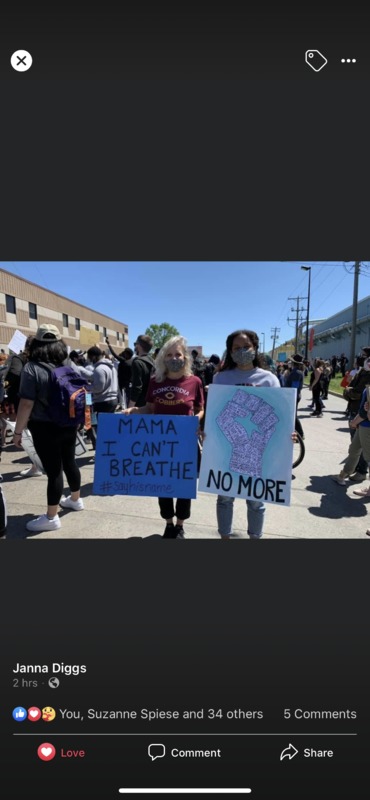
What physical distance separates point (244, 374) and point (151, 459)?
0.84 meters

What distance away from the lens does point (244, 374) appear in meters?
2.15

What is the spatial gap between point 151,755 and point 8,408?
4.99 m

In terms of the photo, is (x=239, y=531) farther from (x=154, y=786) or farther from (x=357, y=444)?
(x=357, y=444)

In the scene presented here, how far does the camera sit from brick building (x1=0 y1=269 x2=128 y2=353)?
23.9 metres

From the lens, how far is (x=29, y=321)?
26547mm

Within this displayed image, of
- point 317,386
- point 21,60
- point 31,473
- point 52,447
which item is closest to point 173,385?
point 52,447

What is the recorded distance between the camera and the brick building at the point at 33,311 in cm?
2389

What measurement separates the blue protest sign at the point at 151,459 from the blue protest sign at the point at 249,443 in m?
0.11

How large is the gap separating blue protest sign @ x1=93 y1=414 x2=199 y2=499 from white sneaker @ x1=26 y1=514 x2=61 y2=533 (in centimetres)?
107

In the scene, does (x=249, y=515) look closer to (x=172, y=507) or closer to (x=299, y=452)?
(x=172, y=507)

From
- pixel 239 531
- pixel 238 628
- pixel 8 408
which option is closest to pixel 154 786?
pixel 238 628


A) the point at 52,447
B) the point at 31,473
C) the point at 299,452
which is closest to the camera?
the point at 52,447

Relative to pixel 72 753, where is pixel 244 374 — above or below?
above

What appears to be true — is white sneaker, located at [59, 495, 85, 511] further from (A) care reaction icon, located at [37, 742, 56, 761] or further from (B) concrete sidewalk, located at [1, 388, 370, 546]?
(A) care reaction icon, located at [37, 742, 56, 761]
